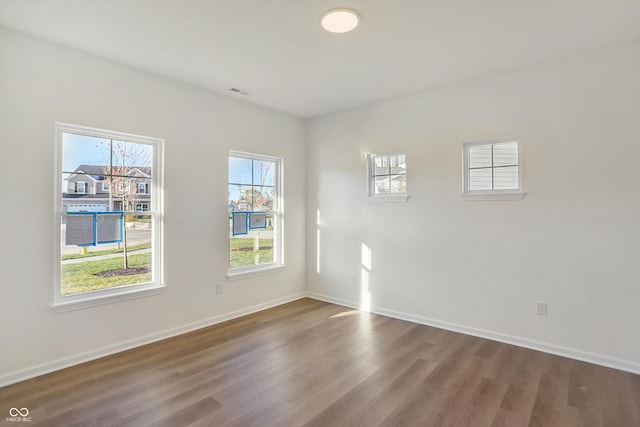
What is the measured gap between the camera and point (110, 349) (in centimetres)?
311

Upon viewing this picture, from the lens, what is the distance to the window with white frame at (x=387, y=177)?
13.7ft

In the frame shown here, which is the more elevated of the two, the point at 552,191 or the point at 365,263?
the point at 552,191

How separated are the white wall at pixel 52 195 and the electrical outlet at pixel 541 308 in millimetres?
3155

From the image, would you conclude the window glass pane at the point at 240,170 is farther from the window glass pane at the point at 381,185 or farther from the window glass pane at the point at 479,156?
the window glass pane at the point at 479,156

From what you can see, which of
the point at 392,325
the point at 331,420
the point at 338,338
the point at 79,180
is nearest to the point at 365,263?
the point at 392,325

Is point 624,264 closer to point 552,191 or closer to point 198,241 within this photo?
point 552,191

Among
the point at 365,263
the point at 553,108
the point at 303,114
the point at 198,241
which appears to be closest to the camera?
Result: the point at 553,108

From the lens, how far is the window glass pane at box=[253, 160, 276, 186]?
4543mm

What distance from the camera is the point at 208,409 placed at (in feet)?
7.47

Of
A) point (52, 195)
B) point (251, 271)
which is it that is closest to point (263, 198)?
point (251, 271)

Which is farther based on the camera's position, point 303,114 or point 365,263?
point 303,114

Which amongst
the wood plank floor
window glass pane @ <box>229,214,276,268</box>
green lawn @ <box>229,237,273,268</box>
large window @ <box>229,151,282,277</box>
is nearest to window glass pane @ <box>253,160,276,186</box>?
large window @ <box>229,151,282,277</box>

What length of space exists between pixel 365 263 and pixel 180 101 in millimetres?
3026

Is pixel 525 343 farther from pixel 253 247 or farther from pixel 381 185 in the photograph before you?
pixel 253 247
